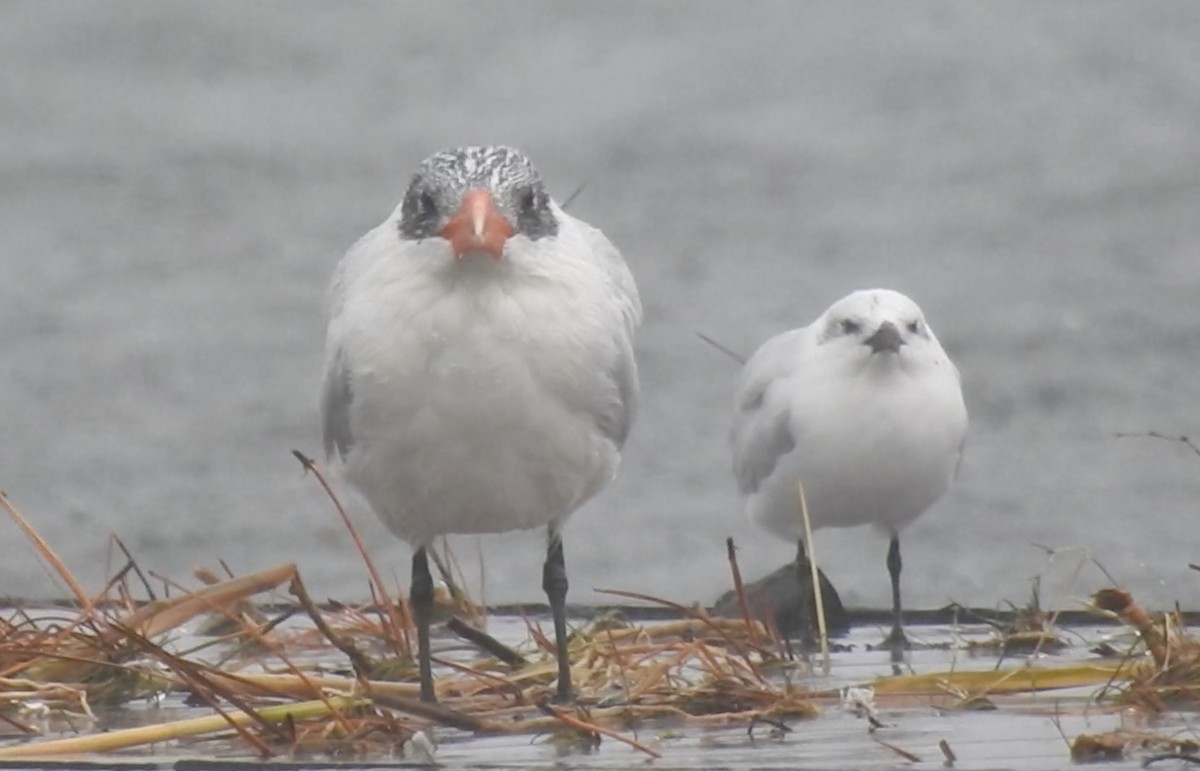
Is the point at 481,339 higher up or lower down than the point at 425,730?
higher up

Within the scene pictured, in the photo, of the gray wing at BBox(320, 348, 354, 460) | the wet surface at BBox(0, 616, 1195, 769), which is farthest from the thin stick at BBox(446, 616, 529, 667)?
the wet surface at BBox(0, 616, 1195, 769)

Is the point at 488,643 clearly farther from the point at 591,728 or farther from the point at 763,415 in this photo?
the point at 763,415

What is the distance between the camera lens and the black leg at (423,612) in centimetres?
546

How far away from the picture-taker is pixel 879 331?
27.5ft

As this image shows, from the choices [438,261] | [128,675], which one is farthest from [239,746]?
[438,261]

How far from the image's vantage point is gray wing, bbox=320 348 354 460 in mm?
5578

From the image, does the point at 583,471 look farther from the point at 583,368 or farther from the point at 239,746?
the point at 239,746

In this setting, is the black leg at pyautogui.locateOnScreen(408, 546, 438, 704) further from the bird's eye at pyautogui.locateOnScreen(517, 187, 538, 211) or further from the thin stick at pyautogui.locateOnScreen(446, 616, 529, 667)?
the bird's eye at pyautogui.locateOnScreen(517, 187, 538, 211)

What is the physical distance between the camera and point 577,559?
37.5 ft

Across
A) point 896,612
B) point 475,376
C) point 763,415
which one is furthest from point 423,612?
point 763,415

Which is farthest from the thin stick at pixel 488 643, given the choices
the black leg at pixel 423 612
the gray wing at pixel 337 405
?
the gray wing at pixel 337 405

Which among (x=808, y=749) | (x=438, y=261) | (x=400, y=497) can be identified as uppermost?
(x=438, y=261)

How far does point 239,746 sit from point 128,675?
0.70 m

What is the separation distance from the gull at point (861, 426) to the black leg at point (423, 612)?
241 centimetres
